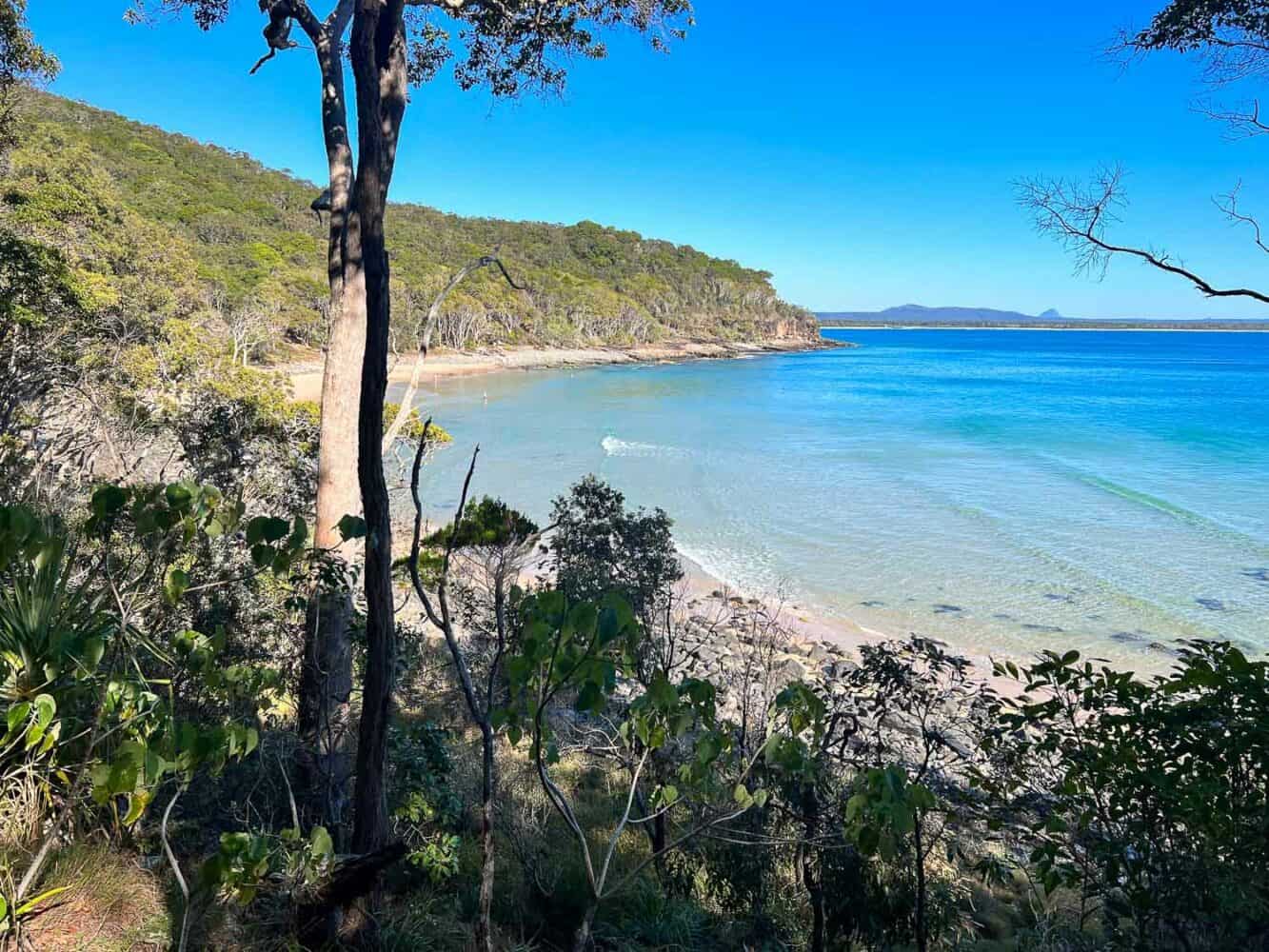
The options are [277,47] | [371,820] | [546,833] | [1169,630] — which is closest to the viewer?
[371,820]

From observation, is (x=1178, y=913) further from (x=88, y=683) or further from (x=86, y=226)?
(x=86, y=226)

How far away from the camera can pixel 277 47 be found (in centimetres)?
458

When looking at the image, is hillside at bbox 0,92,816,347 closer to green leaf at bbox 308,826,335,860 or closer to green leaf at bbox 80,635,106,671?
green leaf at bbox 80,635,106,671

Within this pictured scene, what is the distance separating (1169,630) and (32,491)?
14.0 meters

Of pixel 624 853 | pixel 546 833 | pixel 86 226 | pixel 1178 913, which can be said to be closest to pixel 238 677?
pixel 546 833

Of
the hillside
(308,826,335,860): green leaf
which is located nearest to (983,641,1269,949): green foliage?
(308,826,335,860): green leaf

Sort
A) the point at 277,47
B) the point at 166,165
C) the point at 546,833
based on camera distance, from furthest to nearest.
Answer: the point at 166,165 < the point at 277,47 < the point at 546,833

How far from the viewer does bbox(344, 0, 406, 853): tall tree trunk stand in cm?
214

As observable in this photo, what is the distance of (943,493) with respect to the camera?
65.8 feet

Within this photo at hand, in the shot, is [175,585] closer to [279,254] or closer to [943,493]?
[943,493]

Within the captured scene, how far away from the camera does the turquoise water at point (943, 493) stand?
38.8 ft

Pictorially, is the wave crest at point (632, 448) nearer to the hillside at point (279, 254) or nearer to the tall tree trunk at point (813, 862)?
the hillside at point (279, 254)

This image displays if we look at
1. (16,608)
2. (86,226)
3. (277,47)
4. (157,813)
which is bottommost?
(157,813)

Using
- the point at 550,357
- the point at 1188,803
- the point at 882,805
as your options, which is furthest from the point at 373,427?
the point at 550,357
